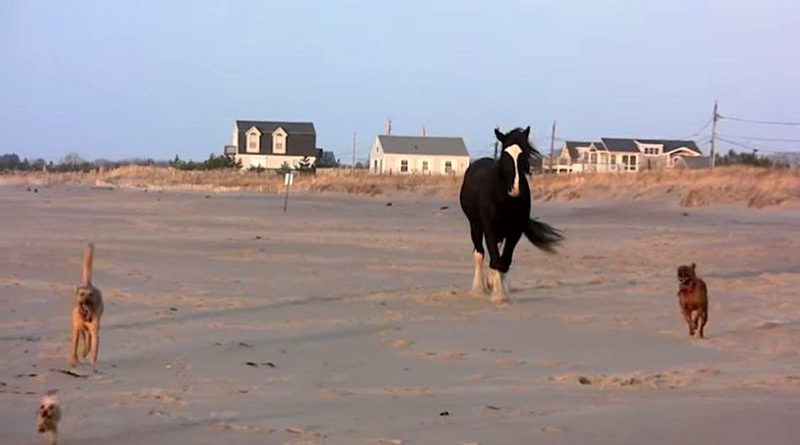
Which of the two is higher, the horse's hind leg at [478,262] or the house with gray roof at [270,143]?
the house with gray roof at [270,143]

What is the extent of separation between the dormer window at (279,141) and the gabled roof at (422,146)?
8.16m

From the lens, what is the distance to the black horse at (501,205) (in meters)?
13.0

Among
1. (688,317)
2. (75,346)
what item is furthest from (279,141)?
(75,346)

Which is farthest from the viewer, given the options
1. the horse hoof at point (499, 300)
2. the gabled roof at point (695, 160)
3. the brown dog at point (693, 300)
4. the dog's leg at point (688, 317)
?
the gabled roof at point (695, 160)

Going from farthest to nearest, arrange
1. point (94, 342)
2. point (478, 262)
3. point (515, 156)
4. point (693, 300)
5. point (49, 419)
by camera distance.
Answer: point (478, 262) → point (515, 156) → point (693, 300) → point (94, 342) → point (49, 419)

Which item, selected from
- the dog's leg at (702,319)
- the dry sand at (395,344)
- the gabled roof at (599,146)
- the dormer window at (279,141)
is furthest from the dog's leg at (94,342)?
the gabled roof at (599,146)

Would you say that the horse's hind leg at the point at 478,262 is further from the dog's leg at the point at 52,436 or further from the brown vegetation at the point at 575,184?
the brown vegetation at the point at 575,184

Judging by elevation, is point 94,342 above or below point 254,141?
below

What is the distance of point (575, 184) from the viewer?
4103cm

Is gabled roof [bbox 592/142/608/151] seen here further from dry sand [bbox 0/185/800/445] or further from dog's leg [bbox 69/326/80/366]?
dog's leg [bbox 69/326/80/366]

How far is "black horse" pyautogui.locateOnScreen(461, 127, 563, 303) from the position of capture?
42.8 ft

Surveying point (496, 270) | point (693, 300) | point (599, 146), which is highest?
point (599, 146)

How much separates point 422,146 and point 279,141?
11781 millimetres

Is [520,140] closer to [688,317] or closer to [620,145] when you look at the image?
[688,317]
